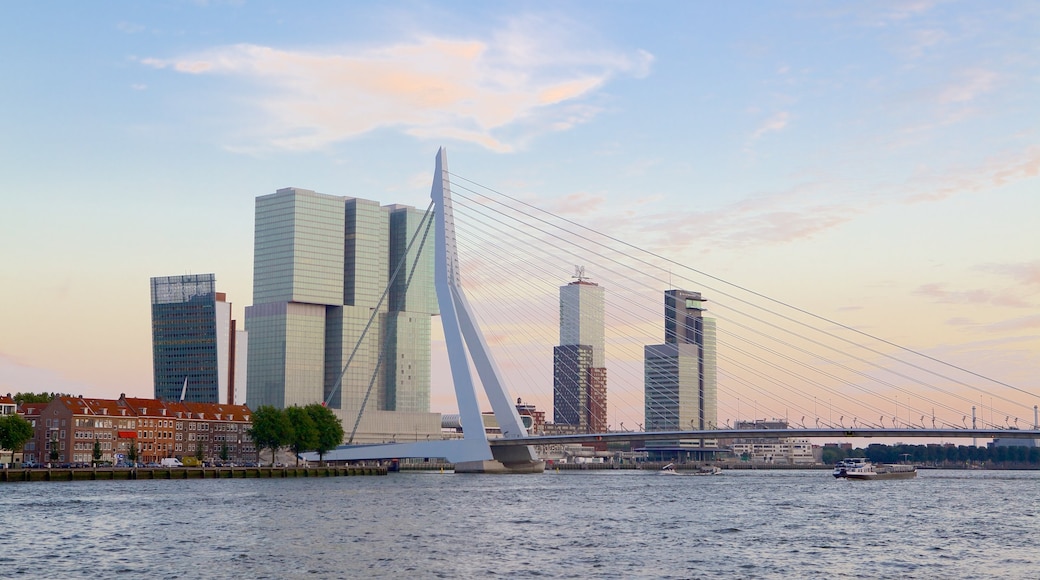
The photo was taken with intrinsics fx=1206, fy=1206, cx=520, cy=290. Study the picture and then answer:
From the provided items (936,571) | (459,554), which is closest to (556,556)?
(459,554)

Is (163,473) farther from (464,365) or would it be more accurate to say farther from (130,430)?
(130,430)

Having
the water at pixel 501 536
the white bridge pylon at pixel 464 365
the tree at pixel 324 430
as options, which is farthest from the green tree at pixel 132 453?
the water at pixel 501 536

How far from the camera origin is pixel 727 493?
3388 inches

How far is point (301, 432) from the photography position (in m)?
128

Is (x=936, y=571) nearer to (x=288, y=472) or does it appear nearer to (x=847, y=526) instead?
(x=847, y=526)

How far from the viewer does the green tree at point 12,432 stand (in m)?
101

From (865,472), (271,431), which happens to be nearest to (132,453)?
(271,431)

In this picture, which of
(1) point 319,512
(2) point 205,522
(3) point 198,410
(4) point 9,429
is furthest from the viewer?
(3) point 198,410

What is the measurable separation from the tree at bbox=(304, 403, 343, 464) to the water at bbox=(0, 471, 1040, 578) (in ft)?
172

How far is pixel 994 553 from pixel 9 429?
3293 inches

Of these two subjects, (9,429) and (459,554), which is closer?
(459,554)

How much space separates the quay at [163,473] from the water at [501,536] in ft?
52.9

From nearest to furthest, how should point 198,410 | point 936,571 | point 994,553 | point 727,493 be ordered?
point 936,571 → point 994,553 → point 727,493 → point 198,410

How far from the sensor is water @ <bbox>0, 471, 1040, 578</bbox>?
36.9m
